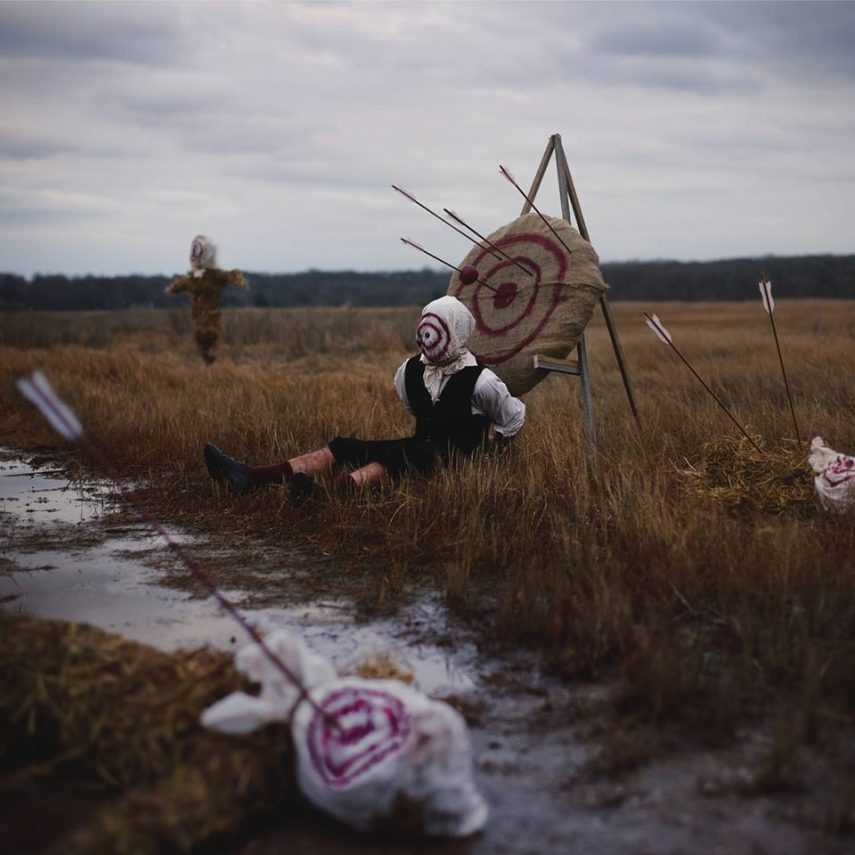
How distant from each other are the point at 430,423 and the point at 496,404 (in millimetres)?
426

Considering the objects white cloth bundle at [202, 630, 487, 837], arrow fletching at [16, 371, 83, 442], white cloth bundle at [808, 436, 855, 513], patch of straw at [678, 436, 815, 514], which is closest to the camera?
white cloth bundle at [202, 630, 487, 837]

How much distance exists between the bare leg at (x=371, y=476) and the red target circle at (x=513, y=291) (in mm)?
1078

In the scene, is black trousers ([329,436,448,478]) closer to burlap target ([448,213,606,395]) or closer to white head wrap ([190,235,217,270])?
burlap target ([448,213,606,395])

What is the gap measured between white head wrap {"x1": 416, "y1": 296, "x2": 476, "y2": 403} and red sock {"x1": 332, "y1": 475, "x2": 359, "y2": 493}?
0.71 metres

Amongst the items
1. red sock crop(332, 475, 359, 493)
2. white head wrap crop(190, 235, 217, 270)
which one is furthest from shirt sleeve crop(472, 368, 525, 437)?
white head wrap crop(190, 235, 217, 270)

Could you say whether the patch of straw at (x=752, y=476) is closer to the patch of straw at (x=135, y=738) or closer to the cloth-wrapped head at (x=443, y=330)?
the cloth-wrapped head at (x=443, y=330)

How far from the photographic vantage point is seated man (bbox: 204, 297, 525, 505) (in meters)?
5.82

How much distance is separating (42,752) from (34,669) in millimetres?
243

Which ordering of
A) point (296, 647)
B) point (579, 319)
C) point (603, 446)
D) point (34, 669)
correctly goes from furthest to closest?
point (603, 446) < point (579, 319) < point (34, 669) < point (296, 647)

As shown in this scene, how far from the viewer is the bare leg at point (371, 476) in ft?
19.0

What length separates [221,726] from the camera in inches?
105

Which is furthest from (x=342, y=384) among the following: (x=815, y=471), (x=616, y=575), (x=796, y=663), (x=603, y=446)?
(x=796, y=663)

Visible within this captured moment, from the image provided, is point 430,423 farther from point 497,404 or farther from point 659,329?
point 659,329

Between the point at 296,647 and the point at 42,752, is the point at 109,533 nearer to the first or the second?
the point at 42,752
